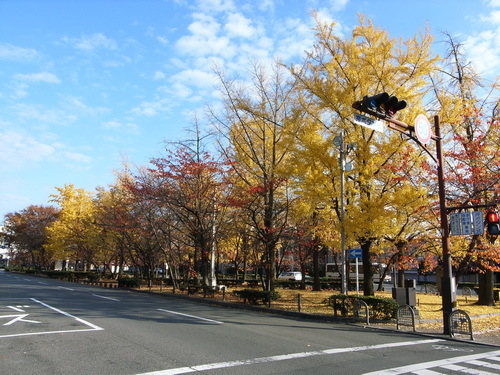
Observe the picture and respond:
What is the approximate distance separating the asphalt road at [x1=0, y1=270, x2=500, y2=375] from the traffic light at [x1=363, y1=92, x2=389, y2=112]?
5401mm

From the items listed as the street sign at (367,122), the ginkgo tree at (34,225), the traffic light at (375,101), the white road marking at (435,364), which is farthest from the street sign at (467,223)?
the ginkgo tree at (34,225)

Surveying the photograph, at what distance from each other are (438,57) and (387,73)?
202 cm

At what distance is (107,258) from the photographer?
45438 mm

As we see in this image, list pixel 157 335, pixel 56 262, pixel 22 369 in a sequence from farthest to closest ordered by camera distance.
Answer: pixel 56 262 → pixel 157 335 → pixel 22 369

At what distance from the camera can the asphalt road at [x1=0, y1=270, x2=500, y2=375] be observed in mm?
6410

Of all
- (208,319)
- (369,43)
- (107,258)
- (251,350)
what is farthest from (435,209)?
(107,258)

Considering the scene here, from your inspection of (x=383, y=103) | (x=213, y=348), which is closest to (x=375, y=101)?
(x=383, y=103)

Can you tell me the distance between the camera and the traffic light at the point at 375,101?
8.14 metres

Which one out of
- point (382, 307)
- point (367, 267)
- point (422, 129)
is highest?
point (422, 129)

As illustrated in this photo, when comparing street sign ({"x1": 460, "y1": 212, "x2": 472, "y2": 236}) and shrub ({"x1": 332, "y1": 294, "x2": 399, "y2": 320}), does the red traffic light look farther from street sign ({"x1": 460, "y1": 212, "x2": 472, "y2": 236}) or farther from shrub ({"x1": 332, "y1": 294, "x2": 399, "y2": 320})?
shrub ({"x1": 332, "y1": 294, "x2": 399, "y2": 320})

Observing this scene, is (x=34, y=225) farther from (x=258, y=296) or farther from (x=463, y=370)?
(x=463, y=370)

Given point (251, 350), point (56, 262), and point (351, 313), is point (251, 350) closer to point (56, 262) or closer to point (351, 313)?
point (351, 313)

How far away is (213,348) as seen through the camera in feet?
25.8

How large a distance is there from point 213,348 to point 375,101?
21.8 feet
